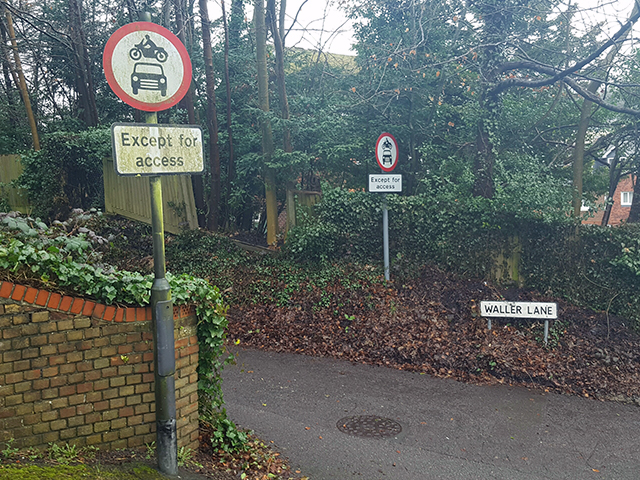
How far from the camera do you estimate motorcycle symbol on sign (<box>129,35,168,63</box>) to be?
150 inches

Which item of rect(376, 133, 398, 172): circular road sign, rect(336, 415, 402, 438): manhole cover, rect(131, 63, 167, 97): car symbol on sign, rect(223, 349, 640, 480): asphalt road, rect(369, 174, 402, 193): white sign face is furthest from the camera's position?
A: rect(376, 133, 398, 172): circular road sign

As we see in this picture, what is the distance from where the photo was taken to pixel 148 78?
390cm

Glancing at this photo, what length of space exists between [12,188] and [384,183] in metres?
11.5

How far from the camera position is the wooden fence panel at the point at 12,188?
1455 cm

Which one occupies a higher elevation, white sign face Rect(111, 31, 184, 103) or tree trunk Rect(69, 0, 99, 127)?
tree trunk Rect(69, 0, 99, 127)

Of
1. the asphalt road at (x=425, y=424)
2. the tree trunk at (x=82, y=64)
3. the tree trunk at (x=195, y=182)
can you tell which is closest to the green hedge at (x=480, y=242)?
the asphalt road at (x=425, y=424)

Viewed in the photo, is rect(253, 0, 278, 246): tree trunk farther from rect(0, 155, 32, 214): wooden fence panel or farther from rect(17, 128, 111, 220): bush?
rect(0, 155, 32, 214): wooden fence panel

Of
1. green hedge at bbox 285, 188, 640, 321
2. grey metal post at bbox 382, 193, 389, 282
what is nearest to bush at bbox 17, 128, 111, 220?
green hedge at bbox 285, 188, 640, 321

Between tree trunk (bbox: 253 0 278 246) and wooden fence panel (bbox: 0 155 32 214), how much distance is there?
21.2 feet

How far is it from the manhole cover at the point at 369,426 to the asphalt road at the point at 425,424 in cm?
6

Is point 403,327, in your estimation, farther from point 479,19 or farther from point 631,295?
point 479,19

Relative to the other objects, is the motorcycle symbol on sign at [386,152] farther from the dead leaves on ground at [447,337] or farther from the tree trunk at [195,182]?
the tree trunk at [195,182]

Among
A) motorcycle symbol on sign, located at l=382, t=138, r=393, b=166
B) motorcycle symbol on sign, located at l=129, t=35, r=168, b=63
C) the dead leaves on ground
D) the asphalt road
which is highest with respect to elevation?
motorcycle symbol on sign, located at l=129, t=35, r=168, b=63

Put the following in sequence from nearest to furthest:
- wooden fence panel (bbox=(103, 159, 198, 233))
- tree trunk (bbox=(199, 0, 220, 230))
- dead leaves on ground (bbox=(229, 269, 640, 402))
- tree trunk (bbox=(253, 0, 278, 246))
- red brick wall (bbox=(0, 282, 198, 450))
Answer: red brick wall (bbox=(0, 282, 198, 450)) < dead leaves on ground (bbox=(229, 269, 640, 402)) < tree trunk (bbox=(253, 0, 278, 246)) < tree trunk (bbox=(199, 0, 220, 230)) < wooden fence panel (bbox=(103, 159, 198, 233))
